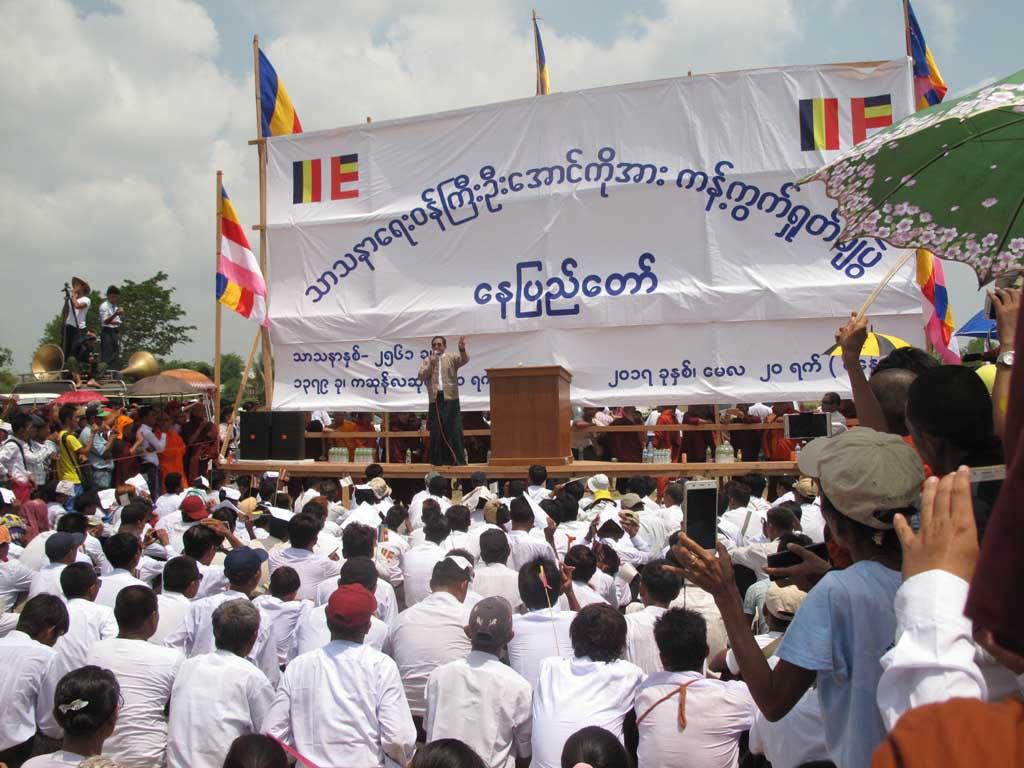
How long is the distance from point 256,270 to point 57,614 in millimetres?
10044

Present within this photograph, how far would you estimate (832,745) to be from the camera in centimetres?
204

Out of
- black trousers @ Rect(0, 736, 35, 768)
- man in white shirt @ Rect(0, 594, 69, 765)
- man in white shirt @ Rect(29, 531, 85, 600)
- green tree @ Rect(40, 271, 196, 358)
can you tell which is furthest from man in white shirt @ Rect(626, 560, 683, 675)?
green tree @ Rect(40, 271, 196, 358)

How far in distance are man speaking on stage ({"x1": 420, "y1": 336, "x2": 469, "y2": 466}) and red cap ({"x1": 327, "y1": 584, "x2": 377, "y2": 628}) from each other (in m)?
7.71

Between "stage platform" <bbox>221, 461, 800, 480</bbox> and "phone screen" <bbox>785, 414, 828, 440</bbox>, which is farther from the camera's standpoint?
"stage platform" <bbox>221, 461, 800, 480</bbox>

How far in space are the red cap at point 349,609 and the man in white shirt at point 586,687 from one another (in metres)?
0.81

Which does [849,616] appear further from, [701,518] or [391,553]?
[391,553]

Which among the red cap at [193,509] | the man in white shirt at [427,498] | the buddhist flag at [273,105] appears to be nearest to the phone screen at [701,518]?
the man in white shirt at [427,498]

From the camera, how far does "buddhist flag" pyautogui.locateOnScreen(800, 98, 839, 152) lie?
1166 centimetres

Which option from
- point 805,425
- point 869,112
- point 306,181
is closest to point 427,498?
point 805,425

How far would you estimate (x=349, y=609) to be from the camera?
3824mm

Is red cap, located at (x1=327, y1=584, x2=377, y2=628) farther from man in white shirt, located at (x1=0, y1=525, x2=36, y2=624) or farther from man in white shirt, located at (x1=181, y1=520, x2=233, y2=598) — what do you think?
man in white shirt, located at (x1=0, y1=525, x2=36, y2=624)

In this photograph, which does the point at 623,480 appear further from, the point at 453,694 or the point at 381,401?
the point at 453,694

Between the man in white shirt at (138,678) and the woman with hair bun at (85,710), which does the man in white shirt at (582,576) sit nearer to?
the man in white shirt at (138,678)

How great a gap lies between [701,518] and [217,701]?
2.39 meters
